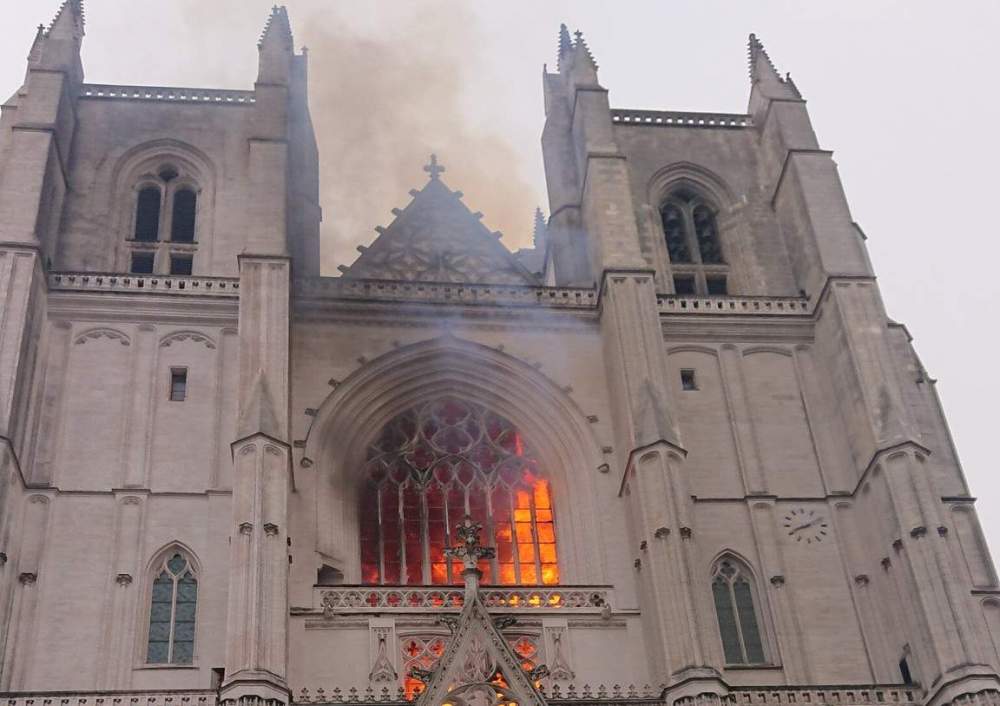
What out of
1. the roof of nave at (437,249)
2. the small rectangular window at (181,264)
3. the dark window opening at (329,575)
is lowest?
the dark window opening at (329,575)

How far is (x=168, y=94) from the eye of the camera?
100ft

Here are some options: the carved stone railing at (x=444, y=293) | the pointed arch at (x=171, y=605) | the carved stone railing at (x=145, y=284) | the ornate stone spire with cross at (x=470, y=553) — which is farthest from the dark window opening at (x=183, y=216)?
the ornate stone spire with cross at (x=470, y=553)

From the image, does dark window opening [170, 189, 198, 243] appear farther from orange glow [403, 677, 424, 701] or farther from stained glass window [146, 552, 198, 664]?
orange glow [403, 677, 424, 701]

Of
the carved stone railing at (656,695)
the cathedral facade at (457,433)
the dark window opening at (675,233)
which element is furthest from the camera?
the dark window opening at (675,233)

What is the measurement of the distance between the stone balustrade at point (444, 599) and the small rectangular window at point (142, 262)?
8602 millimetres

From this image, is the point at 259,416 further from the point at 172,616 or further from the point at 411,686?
the point at 411,686

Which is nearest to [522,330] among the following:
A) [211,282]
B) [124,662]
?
[211,282]

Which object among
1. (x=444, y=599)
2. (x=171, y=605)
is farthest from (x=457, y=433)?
(x=171, y=605)

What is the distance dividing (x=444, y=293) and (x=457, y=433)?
9.40 feet

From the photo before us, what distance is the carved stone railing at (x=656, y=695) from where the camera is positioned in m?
21.2

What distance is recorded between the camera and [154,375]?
2527 cm

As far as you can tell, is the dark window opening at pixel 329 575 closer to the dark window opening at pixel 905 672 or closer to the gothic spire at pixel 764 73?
the dark window opening at pixel 905 672

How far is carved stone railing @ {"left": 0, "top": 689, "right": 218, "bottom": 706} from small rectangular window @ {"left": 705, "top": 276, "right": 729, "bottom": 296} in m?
14.1

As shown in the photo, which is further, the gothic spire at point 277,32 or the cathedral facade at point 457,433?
the gothic spire at point 277,32
